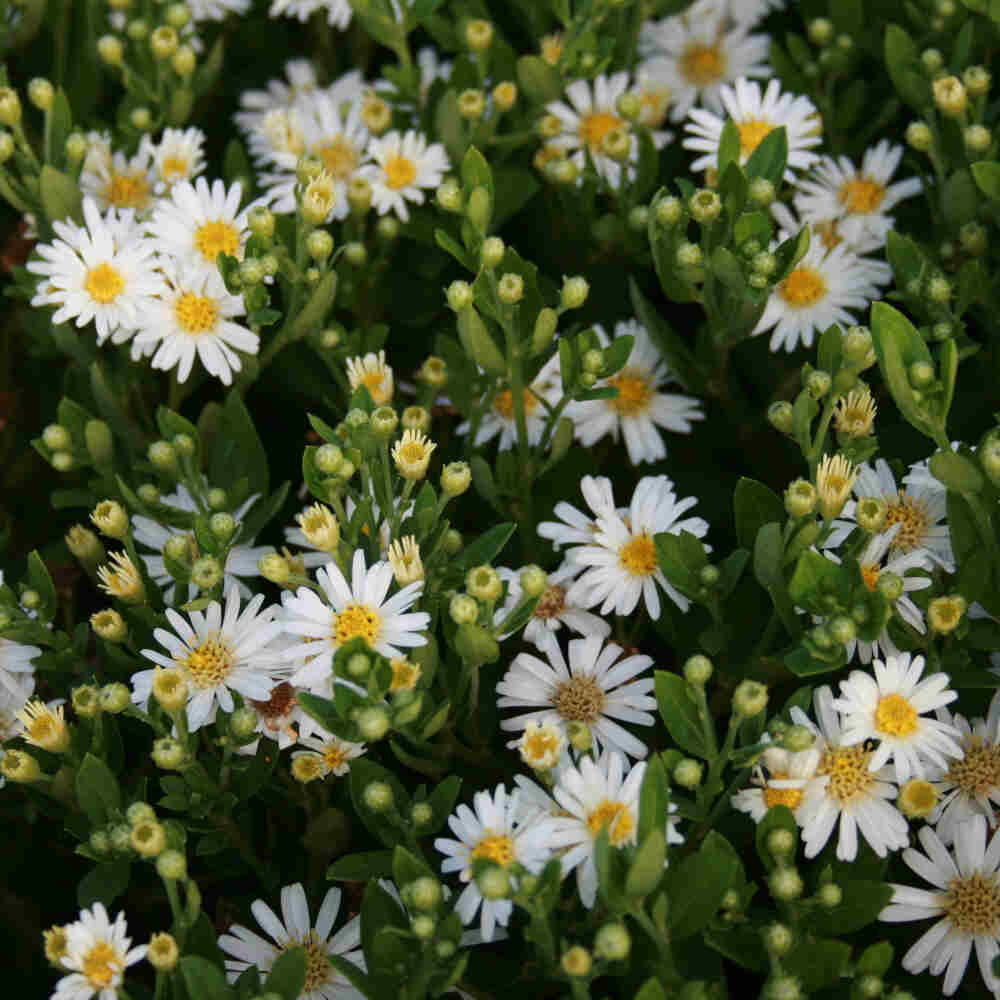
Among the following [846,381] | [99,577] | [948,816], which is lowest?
[948,816]

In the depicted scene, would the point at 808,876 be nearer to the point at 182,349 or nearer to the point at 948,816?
the point at 948,816

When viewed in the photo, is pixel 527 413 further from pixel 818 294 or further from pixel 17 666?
pixel 17 666

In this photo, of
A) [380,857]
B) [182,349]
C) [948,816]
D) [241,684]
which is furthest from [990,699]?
[182,349]

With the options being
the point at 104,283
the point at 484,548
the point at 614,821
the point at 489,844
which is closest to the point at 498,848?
the point at 489,844

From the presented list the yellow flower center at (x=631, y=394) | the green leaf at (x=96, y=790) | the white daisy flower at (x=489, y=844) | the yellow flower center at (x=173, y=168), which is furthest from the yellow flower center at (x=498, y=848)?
the yellow flower center at (x=173, y=168)

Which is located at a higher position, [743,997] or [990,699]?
[990,699]

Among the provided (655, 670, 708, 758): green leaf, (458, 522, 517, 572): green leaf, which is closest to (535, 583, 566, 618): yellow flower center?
(458, 522, 517, 572): green leaf

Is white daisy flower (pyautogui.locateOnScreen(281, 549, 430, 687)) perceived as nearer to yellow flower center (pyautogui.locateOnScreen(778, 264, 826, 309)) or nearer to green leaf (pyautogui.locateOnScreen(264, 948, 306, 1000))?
green leaf (pyautogui.locateOnScreen(264, 948, 306, 1000))

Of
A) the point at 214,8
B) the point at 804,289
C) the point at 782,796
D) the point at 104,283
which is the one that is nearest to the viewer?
the point at 782,796

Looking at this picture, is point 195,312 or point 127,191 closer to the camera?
point 195,312
